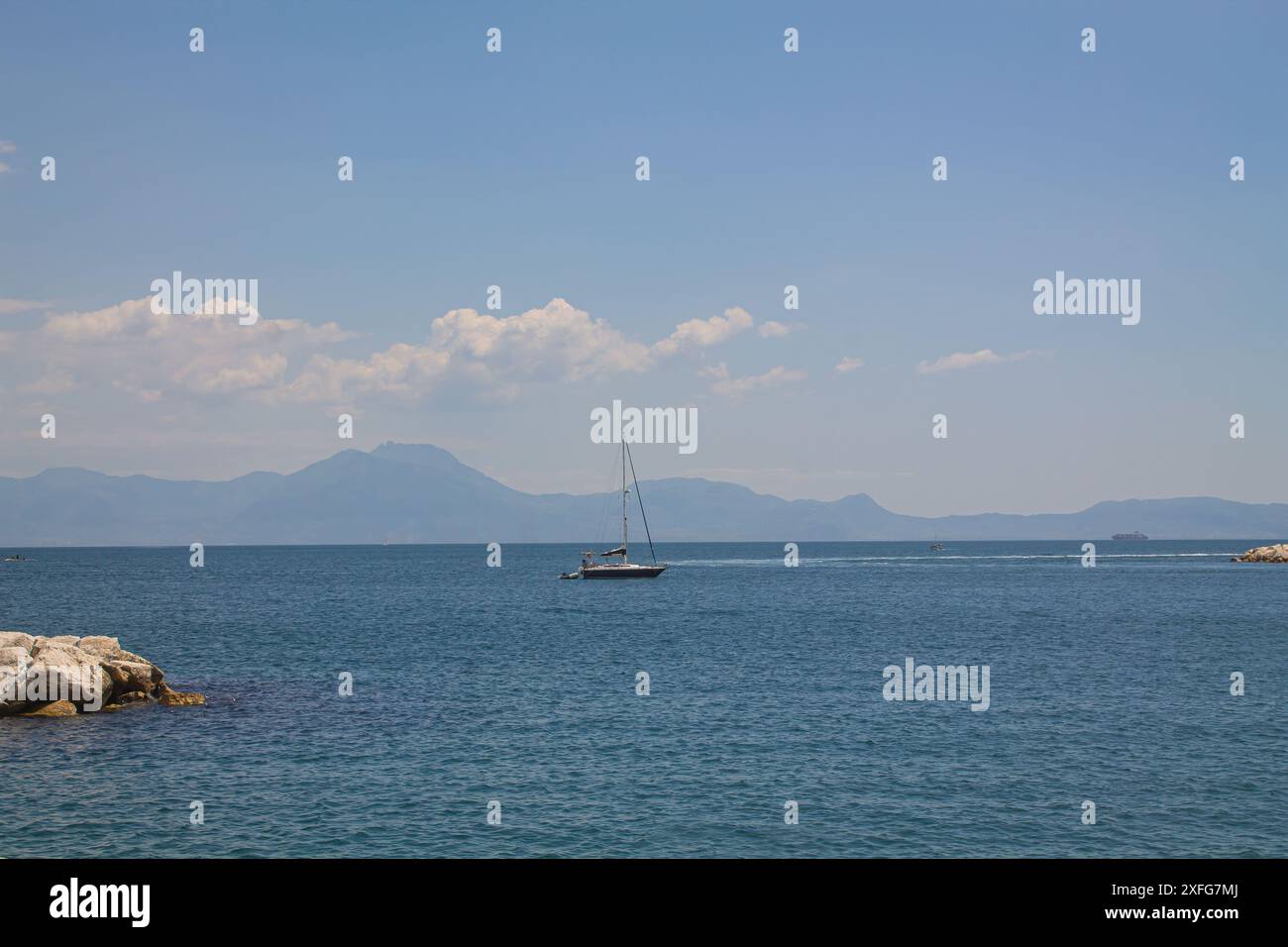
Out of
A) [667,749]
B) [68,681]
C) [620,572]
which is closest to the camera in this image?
[667,749]

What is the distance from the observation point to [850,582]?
165125mm

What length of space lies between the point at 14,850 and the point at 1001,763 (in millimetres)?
31391

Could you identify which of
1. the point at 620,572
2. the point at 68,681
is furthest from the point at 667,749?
the point at 620,572

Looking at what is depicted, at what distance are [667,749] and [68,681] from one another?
27764 millimetres

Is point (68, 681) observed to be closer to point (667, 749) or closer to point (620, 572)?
Answer: point (667, 749)

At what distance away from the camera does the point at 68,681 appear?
146ft

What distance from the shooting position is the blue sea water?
27906mm

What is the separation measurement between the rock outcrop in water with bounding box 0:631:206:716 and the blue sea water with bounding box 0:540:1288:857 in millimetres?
1373

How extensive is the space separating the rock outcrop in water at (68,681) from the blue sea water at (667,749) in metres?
1.37

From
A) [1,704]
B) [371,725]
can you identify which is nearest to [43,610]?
[1,704]

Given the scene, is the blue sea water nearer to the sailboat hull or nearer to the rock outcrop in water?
the rock outcrop in water

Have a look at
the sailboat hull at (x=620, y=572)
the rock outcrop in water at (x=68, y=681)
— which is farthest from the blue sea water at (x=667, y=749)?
the sailboat hull at (x=620, y=572)

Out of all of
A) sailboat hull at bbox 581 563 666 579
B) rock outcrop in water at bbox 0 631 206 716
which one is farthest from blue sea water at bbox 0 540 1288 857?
sailboat hull at bbox 581 563 666 579
